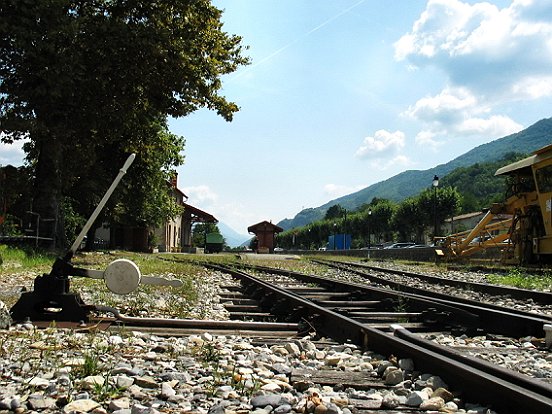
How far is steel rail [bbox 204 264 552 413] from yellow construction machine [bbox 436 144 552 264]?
13.7 m

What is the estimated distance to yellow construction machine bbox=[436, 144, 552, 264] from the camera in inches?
645

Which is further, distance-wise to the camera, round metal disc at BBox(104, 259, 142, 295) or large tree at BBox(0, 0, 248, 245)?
large tree at BBox(0, 0, 248, 245)

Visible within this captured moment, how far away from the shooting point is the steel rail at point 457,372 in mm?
2336

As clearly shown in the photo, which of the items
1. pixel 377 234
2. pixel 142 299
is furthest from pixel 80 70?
pixel 377 234

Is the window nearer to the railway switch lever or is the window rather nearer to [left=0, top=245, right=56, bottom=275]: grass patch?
[left=0, top=245, right=56, bottom=275]: grass patch

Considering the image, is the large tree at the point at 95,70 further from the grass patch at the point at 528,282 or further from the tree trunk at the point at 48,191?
the grass patch at the point at 528,282

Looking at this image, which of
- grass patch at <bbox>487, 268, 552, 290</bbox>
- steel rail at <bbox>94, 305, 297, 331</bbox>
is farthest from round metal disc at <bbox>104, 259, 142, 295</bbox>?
grass patch at <bbox>487, 268, 552, 290</bbox>

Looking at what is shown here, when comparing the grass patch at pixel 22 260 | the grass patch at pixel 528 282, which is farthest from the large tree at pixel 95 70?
the grass patch at pixel 528 282

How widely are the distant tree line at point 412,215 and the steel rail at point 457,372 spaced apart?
3676cm

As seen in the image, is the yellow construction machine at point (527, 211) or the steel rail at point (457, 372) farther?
the yellow construction machine at point (527, 211)

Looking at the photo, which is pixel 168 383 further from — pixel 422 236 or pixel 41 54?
pixel 422 236

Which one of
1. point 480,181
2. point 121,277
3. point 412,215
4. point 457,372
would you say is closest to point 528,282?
point 121,277

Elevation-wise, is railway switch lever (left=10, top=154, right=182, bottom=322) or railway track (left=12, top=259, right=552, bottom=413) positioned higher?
railway switch lever (left=10, top=154, right=182, bottom=322)

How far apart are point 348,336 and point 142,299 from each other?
3203 mm
